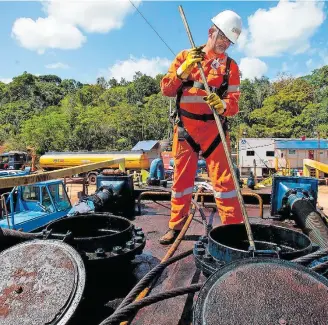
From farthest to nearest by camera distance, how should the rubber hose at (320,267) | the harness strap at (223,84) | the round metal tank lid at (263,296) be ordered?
the harness strap at (223,84)
the rubber hose at (320,267)
the round metal tank lid at (263,296)

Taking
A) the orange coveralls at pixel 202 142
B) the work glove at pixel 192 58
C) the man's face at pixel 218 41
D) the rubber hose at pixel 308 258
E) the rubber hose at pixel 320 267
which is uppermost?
the man's face at pixel 218 41

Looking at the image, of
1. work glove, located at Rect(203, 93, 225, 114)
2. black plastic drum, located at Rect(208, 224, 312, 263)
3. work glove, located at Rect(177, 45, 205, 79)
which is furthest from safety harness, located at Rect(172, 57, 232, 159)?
black plastic drum, located at Rect(208, 224, 312, 263)

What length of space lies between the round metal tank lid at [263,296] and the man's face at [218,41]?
2237mm

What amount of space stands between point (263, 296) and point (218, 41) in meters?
2.43

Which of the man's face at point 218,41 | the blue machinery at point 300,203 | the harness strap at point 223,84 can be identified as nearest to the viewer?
the blue machinery at point 300,203

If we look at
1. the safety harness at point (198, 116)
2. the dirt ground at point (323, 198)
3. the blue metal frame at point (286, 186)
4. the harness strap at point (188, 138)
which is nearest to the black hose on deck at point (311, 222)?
the blue metal frame at point (286, 186)

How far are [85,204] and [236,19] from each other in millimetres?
2350

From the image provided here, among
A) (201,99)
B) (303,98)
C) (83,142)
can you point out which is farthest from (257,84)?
(201,99)

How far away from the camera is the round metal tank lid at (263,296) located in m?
1.27

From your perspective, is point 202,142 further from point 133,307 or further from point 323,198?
point 323,198

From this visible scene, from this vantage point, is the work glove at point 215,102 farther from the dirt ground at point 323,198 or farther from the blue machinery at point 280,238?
the dirt ground at point 323,198

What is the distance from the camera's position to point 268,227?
242 centimetres

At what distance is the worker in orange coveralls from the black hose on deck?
0.56 meters

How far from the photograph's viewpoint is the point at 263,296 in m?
1.34
